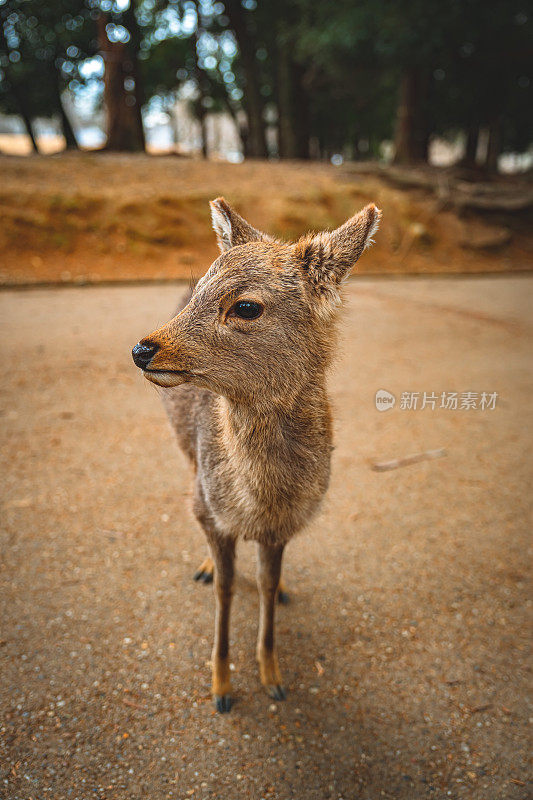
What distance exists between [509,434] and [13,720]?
4.68 metres

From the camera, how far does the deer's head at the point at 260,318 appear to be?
5.82 ft

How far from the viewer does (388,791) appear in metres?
2.15

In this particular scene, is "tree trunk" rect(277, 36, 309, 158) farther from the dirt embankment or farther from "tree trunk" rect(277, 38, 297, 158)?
the dirt embankment

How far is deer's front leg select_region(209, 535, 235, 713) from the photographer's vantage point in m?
2.40

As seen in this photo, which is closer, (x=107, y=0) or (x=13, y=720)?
(x=13, y=720)

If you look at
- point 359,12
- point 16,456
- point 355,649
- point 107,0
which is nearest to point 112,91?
point 107,0

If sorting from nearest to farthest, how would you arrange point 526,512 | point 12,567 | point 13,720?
point 13,720 → point 12,567 → point 526,512

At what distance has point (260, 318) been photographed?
73.9 inches

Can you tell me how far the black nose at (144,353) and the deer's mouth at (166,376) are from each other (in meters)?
0.03

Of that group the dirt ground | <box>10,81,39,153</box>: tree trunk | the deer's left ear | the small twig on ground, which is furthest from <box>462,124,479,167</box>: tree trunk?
the deer's left ear

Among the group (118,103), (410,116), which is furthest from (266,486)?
(410,116)

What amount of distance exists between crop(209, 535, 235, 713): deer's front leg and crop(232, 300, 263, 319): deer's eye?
1067mm

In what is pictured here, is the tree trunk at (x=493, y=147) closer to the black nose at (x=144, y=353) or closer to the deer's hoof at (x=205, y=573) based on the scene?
the deer's hoof at (x=205, y=573)

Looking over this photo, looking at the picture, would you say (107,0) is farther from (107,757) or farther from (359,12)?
(107,757)
